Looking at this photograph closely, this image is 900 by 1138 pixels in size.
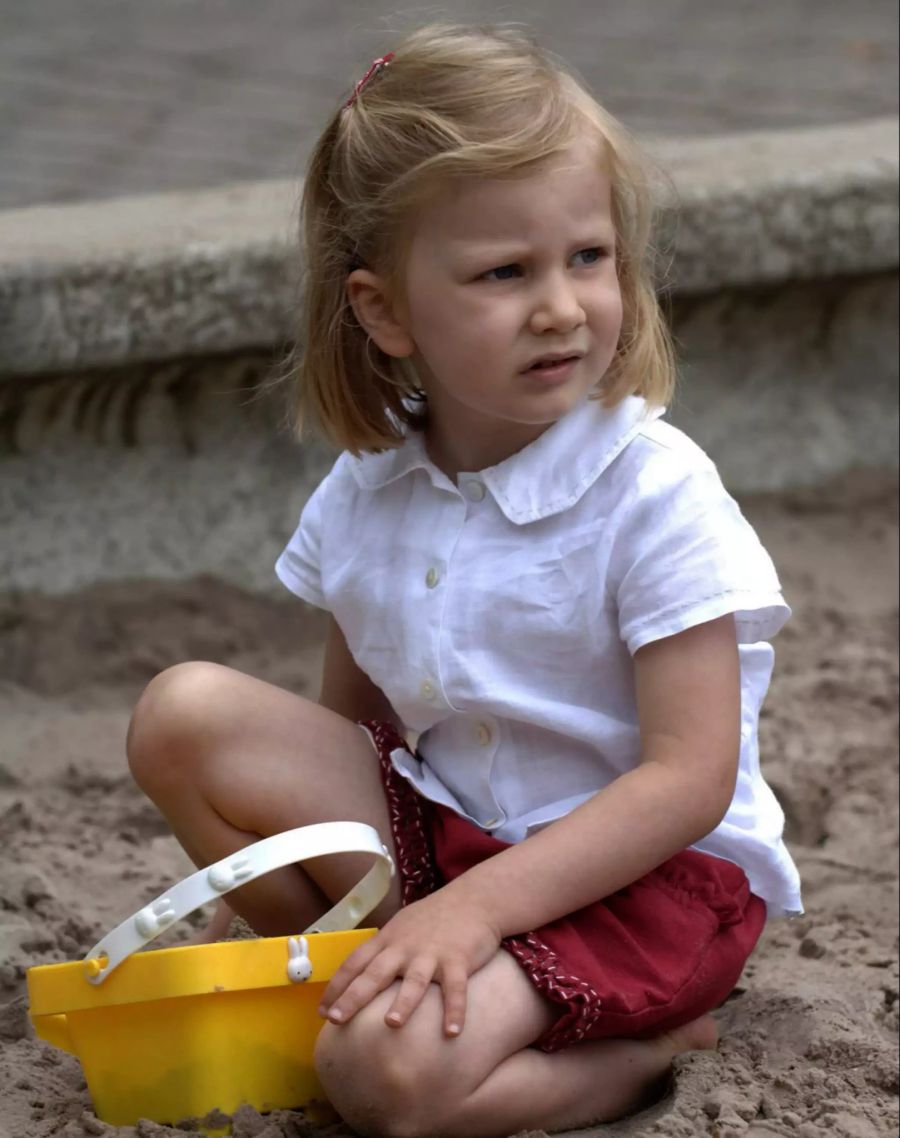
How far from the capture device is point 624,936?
5.87 ft

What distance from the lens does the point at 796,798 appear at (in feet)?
8.39

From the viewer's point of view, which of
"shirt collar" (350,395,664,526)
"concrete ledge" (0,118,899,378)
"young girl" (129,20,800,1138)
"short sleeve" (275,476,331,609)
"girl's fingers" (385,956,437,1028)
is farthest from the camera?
"concrete ledge" (0,118,899,378)

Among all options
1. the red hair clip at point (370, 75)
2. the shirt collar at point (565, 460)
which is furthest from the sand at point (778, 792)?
the red hair clip at point (370, 75)

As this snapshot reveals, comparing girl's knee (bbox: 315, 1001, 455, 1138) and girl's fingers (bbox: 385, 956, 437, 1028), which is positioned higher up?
girl's fingers (bbox: 385, 956, 437, 1028)

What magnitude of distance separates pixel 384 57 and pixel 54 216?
1.37 meters

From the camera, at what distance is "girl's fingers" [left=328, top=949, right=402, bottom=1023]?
1619 millimetres

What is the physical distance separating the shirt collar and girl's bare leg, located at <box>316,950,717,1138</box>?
0.45 metres

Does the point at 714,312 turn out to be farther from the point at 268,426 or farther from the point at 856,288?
the point at 268,426

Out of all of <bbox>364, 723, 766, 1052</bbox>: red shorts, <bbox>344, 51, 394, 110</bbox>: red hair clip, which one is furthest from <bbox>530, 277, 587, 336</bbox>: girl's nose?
<bbox>364, 723, 766, 1052</bbox>: red shorts

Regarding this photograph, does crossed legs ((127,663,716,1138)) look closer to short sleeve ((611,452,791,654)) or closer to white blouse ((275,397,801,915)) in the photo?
white blouse ((275,397,801,915))

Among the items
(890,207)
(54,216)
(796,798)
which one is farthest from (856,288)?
(54,216)

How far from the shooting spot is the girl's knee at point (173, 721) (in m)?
1.89

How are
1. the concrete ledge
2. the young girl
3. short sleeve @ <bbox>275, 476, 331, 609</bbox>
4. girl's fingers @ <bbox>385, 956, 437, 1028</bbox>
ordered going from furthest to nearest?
the concrete ledge, short sleeve @ <bbox>275, 476, 331, 609</bbox>, the young girl, girl's fingers @ <bbox>385, 956, 437, 1028</bbox>

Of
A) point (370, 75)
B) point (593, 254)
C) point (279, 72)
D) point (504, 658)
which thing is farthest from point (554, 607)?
point (279, 72)
